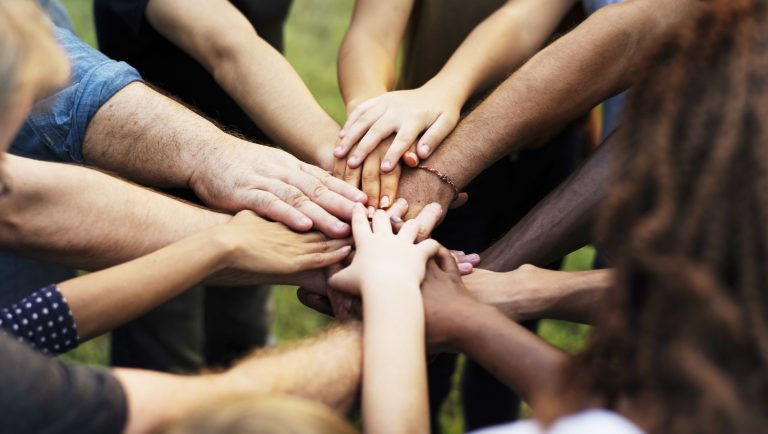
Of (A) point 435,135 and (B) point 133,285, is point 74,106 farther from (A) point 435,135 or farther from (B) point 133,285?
(A) point 435,135

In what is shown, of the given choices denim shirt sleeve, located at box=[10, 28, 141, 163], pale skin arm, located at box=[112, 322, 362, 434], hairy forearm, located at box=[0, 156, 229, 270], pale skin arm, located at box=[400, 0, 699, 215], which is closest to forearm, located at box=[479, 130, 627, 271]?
pale skin arm, located at box=[400, 0, 699, 215]

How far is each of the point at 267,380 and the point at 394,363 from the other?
20 cm

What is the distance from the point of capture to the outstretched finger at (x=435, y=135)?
1821 mm

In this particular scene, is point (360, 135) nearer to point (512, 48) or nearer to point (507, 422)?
point (512, 48)

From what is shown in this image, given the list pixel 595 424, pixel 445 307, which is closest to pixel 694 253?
pixel 595 424

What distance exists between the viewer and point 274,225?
169 cm

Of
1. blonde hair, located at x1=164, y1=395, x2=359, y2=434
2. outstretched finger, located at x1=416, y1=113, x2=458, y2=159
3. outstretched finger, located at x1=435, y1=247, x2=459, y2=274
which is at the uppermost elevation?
outstretched finger, located at x1=416, y1=113, x2=458, y2=159

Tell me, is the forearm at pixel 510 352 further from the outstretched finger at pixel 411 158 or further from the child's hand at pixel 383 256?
the outstretched finger at pixel 411 158

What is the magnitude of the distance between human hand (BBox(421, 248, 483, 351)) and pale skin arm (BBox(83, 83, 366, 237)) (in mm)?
250

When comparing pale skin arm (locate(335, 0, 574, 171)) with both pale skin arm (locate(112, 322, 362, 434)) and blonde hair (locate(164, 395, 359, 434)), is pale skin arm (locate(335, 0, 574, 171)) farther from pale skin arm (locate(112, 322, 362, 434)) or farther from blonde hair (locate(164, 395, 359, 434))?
blonde hair (locate(164, 395, 359, 434))

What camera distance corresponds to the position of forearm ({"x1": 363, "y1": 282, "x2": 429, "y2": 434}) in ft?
4.17

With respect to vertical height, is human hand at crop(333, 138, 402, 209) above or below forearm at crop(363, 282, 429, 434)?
above

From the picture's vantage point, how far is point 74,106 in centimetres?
171

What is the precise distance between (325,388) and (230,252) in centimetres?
36
